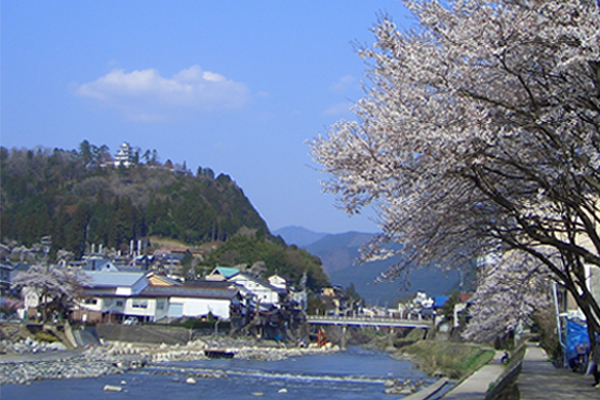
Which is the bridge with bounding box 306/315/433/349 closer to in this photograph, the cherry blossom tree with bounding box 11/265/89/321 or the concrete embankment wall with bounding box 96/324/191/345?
the concrete embankment wall with bounding box 96/324/191/345

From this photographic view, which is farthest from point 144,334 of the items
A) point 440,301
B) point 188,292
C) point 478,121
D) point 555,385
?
point 440,301

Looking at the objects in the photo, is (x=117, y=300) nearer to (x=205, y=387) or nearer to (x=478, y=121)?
(x=205, y=387)

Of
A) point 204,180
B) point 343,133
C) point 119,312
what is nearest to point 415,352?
point 119,312

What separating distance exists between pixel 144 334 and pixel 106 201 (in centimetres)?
10067

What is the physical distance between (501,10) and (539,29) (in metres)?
0.47

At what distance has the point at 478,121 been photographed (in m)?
6.29

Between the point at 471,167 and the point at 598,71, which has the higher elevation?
the point at 598,71

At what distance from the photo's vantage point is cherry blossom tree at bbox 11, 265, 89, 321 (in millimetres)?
39156

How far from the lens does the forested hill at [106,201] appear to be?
108750 mm

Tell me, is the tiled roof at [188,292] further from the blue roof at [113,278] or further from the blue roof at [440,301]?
the blue roof at [440,301]

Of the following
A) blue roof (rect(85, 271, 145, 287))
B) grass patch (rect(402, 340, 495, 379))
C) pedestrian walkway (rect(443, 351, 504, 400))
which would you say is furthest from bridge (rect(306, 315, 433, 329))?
pedestrian walkway (rect(443, 351, 504, 400))

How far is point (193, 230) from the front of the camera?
5468 inches

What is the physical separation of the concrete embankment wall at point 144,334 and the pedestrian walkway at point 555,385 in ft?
106

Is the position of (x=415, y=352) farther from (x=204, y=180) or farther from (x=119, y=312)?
→ (x=204, y=180)
